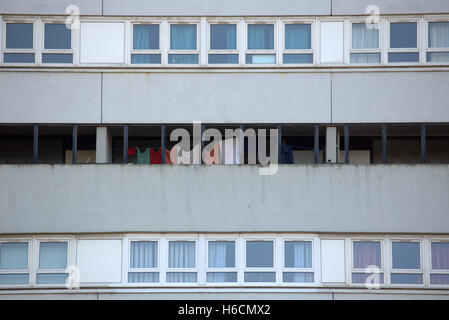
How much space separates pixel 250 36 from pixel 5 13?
5.91m

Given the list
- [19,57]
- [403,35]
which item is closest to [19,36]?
[19,57]

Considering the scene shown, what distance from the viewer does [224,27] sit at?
20406 millimetres

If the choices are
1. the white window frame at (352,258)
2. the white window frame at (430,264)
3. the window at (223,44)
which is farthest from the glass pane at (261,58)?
the white window frame at (430,264)

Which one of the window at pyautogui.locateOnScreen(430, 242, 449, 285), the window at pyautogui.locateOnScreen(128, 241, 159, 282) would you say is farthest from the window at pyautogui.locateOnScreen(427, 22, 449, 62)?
the window at pyautogui.locateOnScreen(128, 241, 159, 282)

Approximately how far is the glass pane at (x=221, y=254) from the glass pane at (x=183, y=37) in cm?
474

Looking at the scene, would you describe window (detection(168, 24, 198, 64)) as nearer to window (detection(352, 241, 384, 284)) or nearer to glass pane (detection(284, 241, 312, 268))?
glass pane (detection(284, 241, 312, 268))

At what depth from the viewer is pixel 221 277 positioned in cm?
1955

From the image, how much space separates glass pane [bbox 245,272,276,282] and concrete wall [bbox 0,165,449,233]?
3.41 feet

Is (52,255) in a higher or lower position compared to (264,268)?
higher

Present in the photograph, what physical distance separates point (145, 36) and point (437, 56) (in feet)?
23.0

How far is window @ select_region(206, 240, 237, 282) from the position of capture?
19562mm

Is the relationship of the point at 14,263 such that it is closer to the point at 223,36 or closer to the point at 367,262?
the point at 223,36

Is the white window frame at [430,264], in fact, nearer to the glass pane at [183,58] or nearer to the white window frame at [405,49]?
the white window frame at [405,49]

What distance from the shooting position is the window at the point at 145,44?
2033 cm
